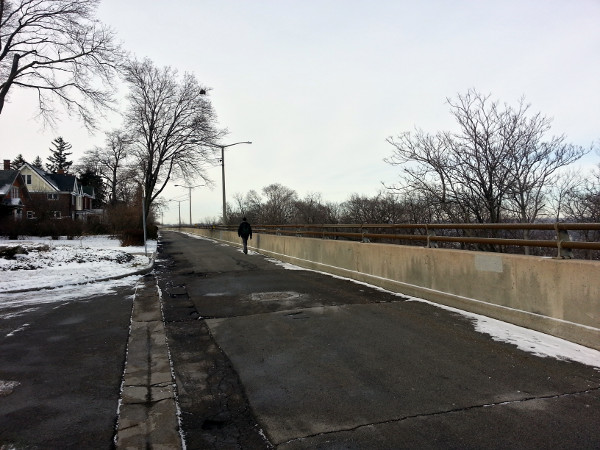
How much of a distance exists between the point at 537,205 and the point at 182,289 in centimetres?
1368

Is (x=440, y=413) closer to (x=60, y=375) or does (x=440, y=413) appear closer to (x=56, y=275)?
(x=60, y=375)

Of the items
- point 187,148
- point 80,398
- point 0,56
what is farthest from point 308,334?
point 187,148

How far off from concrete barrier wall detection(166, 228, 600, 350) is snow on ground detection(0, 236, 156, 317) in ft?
21.7

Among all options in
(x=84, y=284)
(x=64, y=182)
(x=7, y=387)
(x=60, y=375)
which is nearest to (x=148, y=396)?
(x=60, y=375)

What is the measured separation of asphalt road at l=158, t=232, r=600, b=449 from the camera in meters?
3.10

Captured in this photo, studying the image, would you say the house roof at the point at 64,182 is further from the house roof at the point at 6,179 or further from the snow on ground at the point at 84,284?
the snow on ground at the point at 84,284

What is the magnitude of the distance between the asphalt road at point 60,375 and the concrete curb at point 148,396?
0.10 meters

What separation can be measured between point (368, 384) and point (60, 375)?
10.8ft

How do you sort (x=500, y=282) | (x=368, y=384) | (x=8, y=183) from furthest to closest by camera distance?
1. (x=8, y=183)
2. (x=500, y=282)
3. (x=368, y=384)

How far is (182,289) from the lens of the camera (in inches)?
390

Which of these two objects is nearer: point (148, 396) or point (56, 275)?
point (148, 396)

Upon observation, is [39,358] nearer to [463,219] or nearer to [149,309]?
[149,309]

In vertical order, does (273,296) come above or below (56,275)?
below

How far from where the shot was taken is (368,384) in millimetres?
4031
